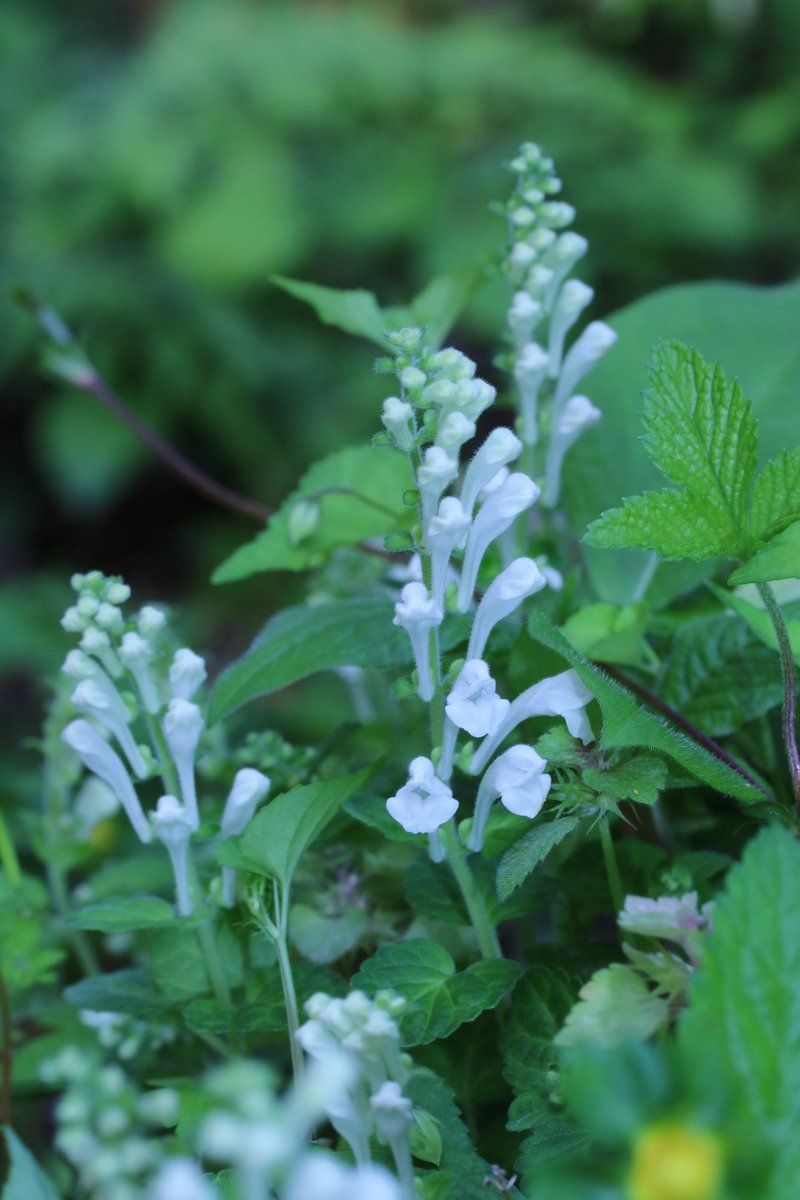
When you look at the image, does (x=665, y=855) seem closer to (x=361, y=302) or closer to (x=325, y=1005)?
(x=325, y=1005)

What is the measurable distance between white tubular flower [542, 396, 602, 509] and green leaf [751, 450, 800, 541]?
205 millimetres

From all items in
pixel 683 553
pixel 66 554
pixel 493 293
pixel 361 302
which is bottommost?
pixel 683 553

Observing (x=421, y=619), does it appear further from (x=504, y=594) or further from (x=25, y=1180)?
(x=25, y=1180)

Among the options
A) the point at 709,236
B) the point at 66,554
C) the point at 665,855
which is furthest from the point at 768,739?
the point at 66,554

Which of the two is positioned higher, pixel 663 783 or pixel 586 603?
pixel 586 603

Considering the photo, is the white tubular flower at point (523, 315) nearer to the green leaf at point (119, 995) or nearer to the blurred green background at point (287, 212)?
the green leaf at point (119, 995)

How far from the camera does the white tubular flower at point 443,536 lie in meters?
0.52

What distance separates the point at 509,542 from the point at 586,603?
0.06 metres

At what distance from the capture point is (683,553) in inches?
20.6

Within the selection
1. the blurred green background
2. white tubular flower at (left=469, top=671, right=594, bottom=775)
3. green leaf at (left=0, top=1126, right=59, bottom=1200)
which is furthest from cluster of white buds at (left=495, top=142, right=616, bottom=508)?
the blurred green background

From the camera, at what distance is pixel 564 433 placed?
746 mm

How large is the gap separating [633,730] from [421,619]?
0.33 feet

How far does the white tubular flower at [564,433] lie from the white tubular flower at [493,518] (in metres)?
0.17

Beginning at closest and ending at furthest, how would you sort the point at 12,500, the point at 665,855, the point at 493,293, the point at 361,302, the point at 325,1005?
the point at 325,1005 → the point at 665,855 → the point at 361,302 → the point at 493,293 → the point at 12,500
